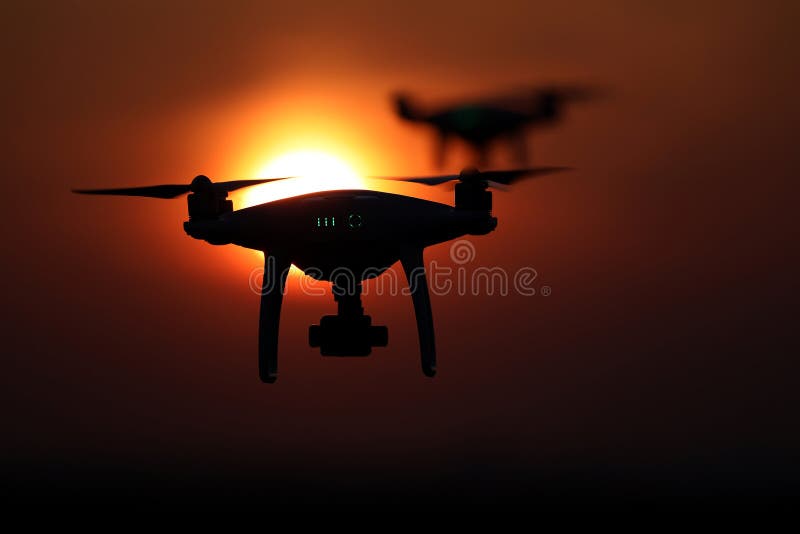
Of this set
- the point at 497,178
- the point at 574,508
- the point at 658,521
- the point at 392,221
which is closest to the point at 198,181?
the point at 392,221

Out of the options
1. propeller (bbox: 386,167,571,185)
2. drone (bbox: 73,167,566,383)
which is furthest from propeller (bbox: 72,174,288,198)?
propeller (bbox: 386,167,571,185)

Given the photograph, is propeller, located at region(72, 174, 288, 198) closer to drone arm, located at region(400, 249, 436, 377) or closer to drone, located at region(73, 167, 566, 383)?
drone, located at region(73, 167, 566, 383)

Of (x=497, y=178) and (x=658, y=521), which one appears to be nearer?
(x=497, y=178)

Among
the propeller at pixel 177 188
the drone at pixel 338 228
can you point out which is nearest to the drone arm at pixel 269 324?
the drone at pixel 338 228

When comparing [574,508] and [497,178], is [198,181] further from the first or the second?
[574,508]

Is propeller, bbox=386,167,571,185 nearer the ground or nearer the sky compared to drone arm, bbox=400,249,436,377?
nearer the sky

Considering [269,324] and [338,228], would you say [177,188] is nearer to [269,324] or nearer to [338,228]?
[269,324]
